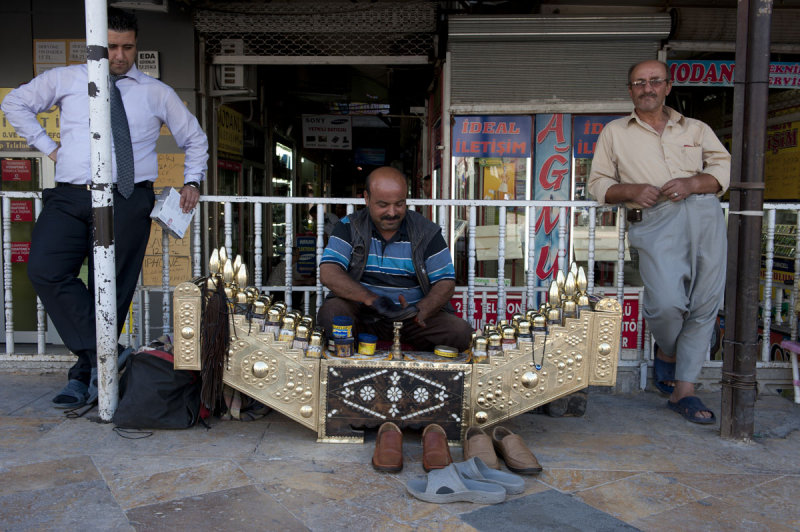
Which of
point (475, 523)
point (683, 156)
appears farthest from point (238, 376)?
point (683, 156)

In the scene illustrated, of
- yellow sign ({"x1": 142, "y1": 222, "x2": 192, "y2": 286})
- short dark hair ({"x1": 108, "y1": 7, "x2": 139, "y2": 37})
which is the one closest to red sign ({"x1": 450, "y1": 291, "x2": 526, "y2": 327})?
yellow sign ({"x1": 142, "y1": 222, "x2": 192, "y2": 286})

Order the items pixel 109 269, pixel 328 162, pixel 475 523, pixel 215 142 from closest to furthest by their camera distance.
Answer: pixel 475 523 → pixel 109 269 → pixel 215 142 → pixel 328 162

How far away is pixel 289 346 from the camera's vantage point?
3127 mm

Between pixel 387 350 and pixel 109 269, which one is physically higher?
pixel 109 269

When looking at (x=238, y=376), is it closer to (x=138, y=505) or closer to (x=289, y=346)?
(x=289, y=346)

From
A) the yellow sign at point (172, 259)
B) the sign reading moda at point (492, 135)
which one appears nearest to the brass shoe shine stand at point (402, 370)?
the yellow sign at point (172, 259)

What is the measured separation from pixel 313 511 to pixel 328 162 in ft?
57.9

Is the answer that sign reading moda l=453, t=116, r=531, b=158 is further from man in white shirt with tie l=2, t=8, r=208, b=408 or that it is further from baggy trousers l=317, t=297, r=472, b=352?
man in white shirt with tie l=2, t=8, r=208, b=408

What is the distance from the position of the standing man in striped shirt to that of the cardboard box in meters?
0.85

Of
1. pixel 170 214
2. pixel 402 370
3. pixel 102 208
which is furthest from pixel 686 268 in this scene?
pixel 102 208

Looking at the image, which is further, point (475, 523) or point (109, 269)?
point (109, 269)

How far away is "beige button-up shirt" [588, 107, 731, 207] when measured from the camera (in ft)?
12.0

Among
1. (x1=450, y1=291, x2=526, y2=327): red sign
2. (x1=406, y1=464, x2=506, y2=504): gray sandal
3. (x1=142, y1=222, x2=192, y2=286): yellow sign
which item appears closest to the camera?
(x1=406, y1=464, x2=506, y2=504): gray sandal

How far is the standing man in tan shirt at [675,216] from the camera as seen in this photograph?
3.58 m
